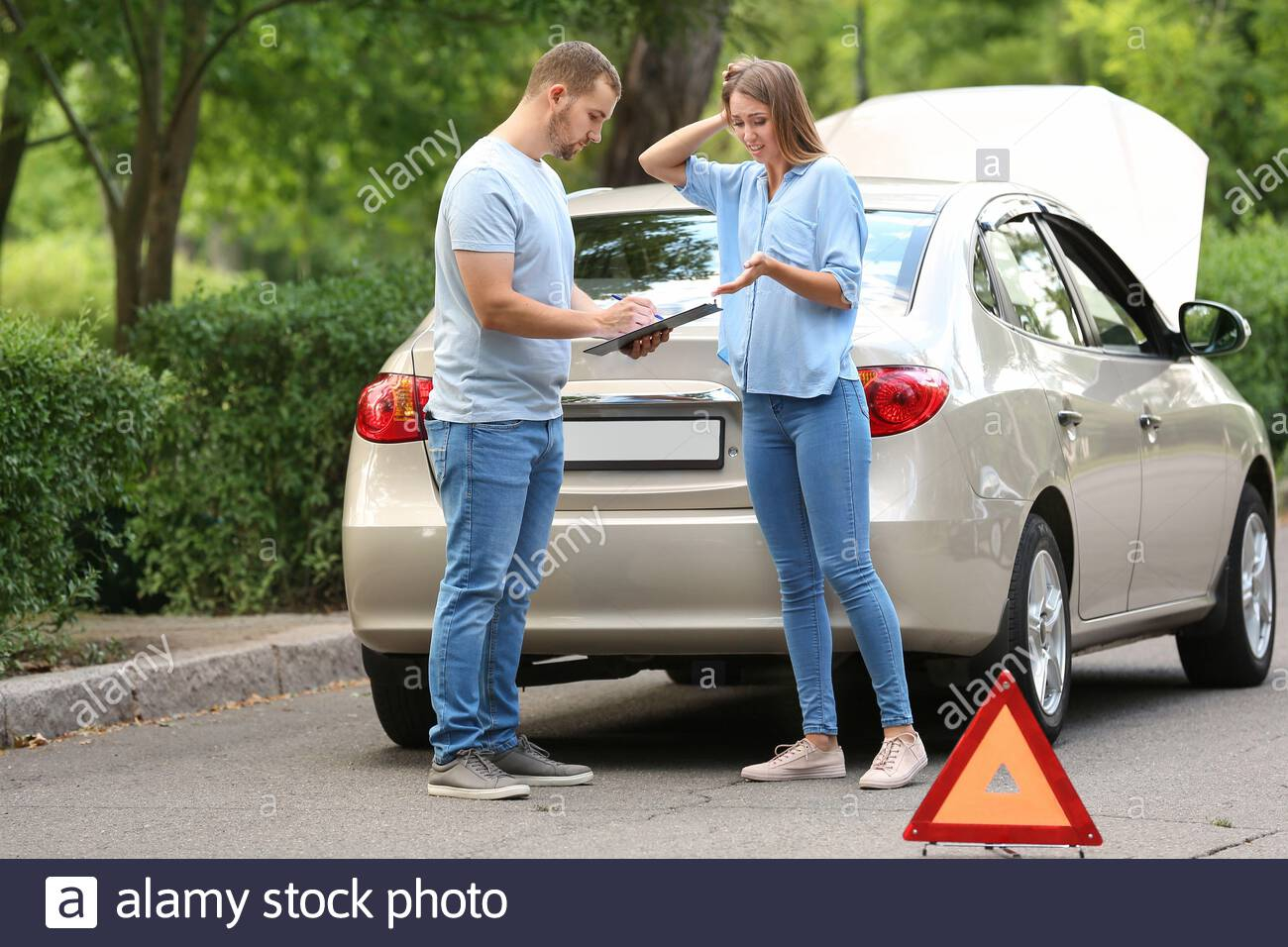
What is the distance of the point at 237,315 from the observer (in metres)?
8.88

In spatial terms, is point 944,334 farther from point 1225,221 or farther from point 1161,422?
point 1225,221

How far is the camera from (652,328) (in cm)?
510

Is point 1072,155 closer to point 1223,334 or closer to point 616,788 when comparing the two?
point 1223,334

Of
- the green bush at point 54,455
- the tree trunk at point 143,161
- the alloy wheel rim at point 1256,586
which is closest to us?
the green bush at point 54,455

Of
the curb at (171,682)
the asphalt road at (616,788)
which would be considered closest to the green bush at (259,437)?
the curb at (171,682)

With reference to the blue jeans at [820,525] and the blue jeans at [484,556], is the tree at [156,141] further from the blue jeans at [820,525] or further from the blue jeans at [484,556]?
the blue jeans at [820,525]

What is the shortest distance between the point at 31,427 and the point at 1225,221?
19.9 metres

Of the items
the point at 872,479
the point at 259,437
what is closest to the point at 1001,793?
the point at 872,479

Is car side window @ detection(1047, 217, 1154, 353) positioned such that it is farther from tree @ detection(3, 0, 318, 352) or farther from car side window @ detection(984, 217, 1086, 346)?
tree @ detection(3, 0, 318, 352)

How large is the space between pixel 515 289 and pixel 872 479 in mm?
1091

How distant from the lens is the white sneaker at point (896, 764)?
5.28 m

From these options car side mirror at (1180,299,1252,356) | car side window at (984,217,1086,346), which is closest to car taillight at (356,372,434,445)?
car side window at (984,217,1086,346)

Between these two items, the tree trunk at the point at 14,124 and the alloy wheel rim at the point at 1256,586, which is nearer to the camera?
the alloy wheel rim at the point at 1256,586
